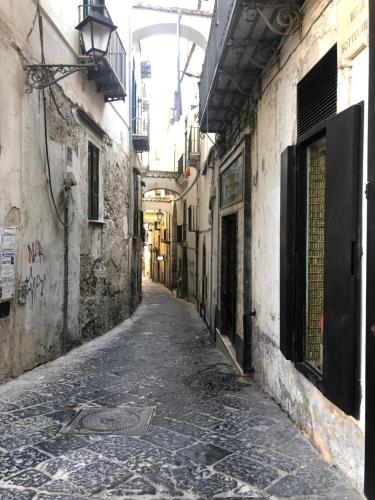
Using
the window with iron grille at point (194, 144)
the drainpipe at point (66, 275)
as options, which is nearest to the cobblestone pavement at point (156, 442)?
the drainpipe at point (66, 275)

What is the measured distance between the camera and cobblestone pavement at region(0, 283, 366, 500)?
2.99m

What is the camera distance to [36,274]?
618 cm

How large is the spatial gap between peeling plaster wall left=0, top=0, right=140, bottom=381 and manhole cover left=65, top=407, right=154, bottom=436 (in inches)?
58.8

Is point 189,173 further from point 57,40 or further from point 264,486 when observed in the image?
point 264,486

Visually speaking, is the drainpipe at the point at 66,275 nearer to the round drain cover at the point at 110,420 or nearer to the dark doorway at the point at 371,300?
the round drain cover at the point at 110,420

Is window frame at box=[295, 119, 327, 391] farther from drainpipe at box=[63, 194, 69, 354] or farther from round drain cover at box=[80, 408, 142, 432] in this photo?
drainpipe at box=[63, 194, 69, 354]

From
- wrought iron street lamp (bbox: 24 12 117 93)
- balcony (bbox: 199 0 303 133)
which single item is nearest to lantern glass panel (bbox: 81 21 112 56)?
wrought iron street lamp (bbox: 24 12 117 93)

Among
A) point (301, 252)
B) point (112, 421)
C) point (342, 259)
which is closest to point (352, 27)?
point (342, 259)

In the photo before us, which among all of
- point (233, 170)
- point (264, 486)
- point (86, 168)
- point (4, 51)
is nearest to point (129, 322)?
point (86, 168)

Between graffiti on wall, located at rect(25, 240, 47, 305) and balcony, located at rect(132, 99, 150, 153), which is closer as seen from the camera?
graffiti on wall, located at rect(25, 240, 47, 305)

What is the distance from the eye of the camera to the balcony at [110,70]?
27.1ft

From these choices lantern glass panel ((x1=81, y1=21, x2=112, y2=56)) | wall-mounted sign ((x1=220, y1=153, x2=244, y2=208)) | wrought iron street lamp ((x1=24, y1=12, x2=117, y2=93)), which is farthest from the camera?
wall-mounted sign ((x1=220, y1=153, x2=244, y2=208))

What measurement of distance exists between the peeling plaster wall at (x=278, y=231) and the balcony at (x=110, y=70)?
158 inches

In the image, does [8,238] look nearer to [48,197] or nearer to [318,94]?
[48,197]
